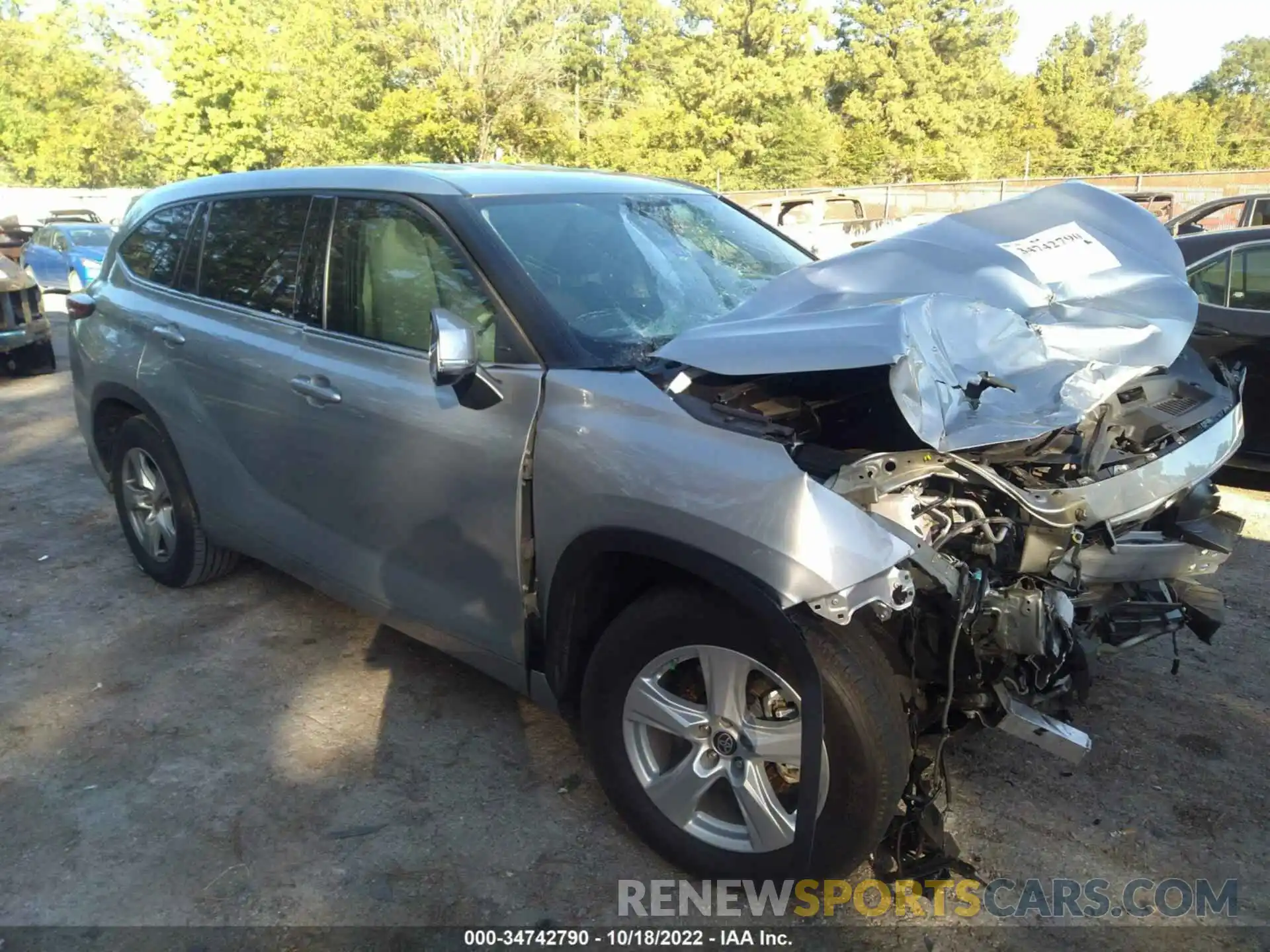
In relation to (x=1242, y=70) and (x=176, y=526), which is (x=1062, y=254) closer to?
(x=176, y=526)

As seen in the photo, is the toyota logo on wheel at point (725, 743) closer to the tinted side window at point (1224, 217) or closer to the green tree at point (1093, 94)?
A: the tinted side window at point (1224, 217)

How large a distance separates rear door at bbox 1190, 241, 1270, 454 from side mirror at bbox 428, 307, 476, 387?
16.2 ft

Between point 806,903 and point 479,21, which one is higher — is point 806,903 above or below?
below

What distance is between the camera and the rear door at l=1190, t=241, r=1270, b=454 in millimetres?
5895

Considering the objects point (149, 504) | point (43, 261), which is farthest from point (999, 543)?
point (43, 261)

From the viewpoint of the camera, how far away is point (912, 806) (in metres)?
2.58

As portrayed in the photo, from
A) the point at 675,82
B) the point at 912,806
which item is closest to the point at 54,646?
the point at 912,806

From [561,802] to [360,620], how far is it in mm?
1739

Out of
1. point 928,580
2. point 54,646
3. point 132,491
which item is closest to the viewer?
point 928,580

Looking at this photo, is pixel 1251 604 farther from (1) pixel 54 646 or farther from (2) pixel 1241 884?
(1) pixel 54 646

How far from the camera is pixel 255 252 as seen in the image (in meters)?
3.99

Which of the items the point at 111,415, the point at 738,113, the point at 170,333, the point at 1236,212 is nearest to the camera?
the point at 170,333

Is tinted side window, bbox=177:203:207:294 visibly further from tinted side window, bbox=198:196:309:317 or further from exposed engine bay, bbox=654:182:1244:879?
exposed engine bay, bbox=654:182:1244:879

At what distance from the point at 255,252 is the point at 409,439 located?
1.42m
